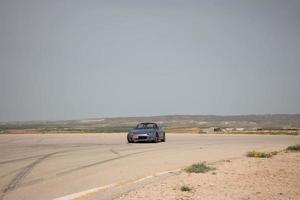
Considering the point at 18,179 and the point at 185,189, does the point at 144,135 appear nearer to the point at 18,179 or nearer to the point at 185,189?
the point at 18,179

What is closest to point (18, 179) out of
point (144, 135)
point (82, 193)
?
point (82, 193)

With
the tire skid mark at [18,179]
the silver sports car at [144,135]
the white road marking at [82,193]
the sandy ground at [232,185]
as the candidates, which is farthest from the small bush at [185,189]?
the silver sports car at [144,135]

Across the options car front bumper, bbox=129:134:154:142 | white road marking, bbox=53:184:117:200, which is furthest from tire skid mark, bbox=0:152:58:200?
car front bumper, bbox=129:134:154:142

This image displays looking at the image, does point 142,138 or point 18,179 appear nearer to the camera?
point 18,179

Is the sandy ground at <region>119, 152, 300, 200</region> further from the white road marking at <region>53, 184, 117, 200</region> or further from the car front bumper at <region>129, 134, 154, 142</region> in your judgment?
the car front bumper at <region>129, 134, 154, 142</region>

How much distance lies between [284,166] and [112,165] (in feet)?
18.3

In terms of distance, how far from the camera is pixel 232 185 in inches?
338

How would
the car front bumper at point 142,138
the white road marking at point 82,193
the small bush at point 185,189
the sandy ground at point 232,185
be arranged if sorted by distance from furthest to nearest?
the car front bumper at point 142,138 → the small bush at point 185,189 → the sandy ground at point 232,185 → the white road marking at point 82,193

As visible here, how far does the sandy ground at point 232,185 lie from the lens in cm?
743

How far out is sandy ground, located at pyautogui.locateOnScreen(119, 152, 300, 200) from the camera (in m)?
7.43

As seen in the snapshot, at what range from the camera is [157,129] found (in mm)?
26359

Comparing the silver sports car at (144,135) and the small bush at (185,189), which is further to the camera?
the silver sports car at (144,135)

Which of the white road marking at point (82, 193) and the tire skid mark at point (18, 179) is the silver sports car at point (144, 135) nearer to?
the tire skid mark at point (18, 179)

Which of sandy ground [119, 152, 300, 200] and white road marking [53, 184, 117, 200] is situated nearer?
white road marking [53, 184, 117, 200]
